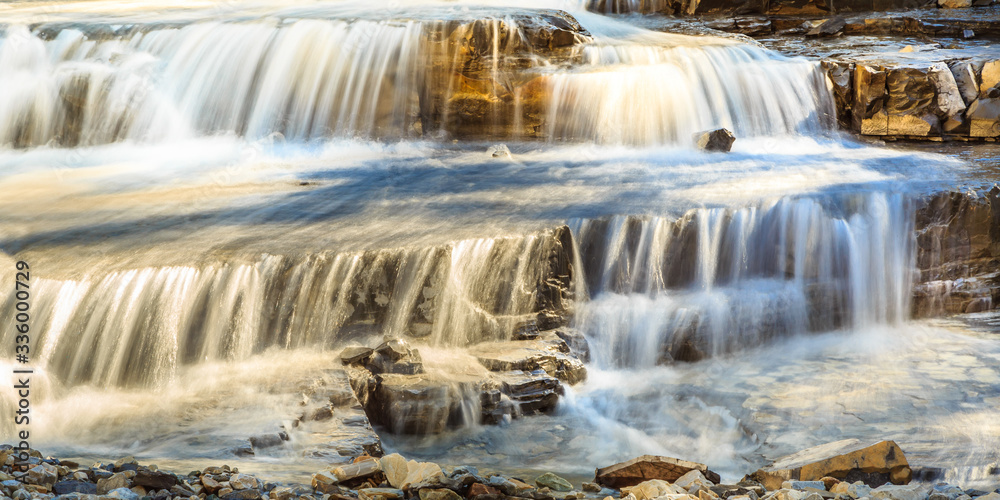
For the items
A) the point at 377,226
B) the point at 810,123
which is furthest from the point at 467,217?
the point at 810,123

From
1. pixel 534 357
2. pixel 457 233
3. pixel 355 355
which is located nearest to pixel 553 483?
pixel 534 357

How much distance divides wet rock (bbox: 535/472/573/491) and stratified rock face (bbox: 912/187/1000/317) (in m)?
4.80

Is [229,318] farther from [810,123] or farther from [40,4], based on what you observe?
[40,4]

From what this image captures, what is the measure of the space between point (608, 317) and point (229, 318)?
290 centimetres

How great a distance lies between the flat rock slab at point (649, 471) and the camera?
485 centimetres

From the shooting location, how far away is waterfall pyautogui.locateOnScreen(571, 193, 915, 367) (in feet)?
24.2

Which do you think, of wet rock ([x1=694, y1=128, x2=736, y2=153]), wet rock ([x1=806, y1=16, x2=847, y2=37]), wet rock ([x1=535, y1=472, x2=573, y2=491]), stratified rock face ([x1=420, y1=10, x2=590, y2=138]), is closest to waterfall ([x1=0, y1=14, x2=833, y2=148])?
stratified rock face ([x1=420, y1=10, x2=590, y2=138])

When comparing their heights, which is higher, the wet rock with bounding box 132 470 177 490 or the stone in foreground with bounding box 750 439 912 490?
the wet rock with bounding box 132 470 177 490

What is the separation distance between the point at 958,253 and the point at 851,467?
433 cm

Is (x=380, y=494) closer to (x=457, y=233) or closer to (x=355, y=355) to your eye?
(x=355, y=355)

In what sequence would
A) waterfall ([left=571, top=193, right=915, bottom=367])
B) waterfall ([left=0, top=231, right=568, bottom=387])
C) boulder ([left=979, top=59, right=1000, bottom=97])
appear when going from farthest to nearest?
1. boulder ([left=979, top=59, right=1000, bottom=97])
2. waterfall ([left=571, top=193, right=915, bottom=367])
3. waterfall ([left=0, top=231, right=568, bottom=387])

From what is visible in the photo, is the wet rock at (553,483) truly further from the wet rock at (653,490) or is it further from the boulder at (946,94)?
the boulder at (946,94)

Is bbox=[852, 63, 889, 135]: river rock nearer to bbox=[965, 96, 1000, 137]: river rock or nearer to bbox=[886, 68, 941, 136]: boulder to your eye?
bbox=[886, 68, 941, 136]: boulder

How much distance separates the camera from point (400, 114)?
11.1 m
